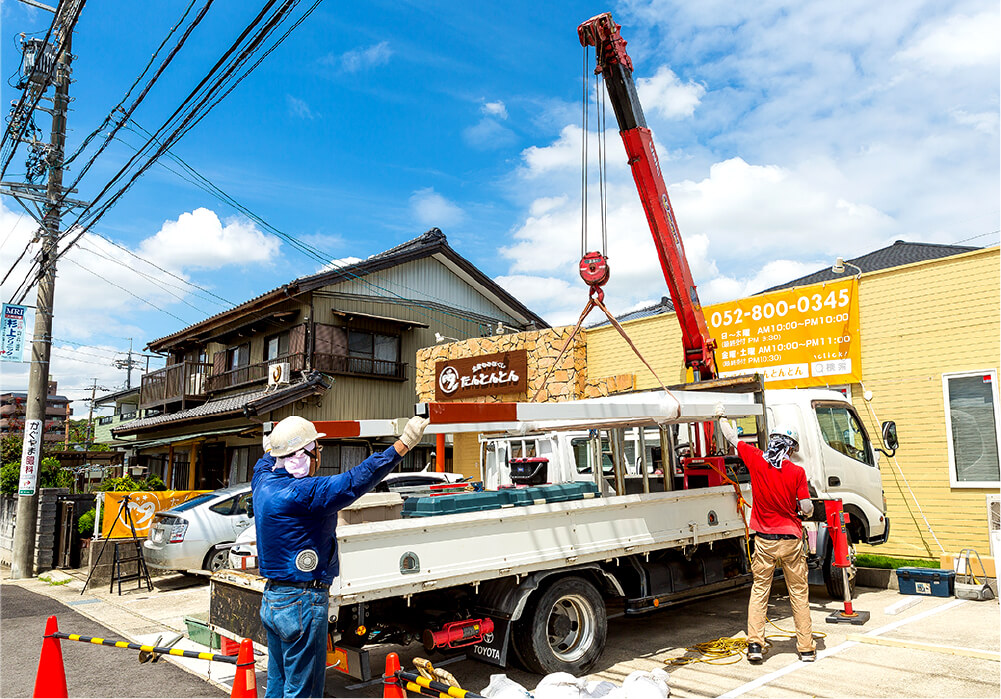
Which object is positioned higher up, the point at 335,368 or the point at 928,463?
the point at 335,368

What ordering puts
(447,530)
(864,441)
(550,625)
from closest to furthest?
1. (447,530)
2. (550,625)
3. (864,441)

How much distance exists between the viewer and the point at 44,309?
14.7 metres

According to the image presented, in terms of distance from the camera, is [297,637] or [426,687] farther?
[426,687]

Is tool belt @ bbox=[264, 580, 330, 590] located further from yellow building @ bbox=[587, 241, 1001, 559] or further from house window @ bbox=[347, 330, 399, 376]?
house window @ bbox=[347, 330, 399, 376]

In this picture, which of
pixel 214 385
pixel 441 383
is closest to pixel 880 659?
pixel 441 383

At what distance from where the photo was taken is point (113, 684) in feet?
21.5

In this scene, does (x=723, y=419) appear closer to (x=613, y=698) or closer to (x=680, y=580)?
(x=680, y=580)

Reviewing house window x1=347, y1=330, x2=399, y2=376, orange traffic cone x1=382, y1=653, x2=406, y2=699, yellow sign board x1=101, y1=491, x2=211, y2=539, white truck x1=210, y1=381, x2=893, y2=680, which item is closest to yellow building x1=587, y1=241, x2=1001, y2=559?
white truck x1=210, y1=381, x2=893, y2=680

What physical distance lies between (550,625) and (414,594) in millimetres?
1406

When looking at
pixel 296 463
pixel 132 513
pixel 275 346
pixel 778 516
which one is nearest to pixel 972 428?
pixel 778 516

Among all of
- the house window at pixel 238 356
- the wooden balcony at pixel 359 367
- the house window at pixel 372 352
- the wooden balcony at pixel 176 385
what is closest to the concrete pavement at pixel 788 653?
the wooden balcony at pixel 359 367

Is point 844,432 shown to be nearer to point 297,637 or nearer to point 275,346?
point 297,637

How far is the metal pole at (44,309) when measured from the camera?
1405 centimetres

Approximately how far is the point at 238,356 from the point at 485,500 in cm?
2284
